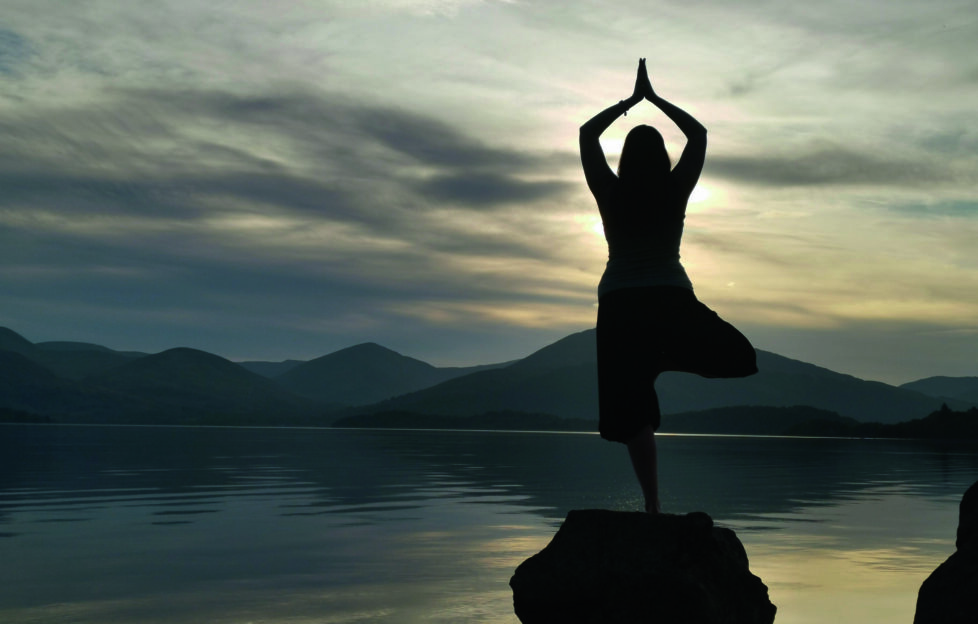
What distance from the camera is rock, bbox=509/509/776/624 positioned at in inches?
268

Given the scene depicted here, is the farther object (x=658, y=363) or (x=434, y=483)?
(x=434, y=483)

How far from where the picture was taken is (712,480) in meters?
38.6

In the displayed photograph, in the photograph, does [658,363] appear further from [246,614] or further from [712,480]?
[712,480]

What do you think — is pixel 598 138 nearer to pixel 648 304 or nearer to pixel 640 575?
pixel 648 304

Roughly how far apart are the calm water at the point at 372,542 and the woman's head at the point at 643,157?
20.8 ft

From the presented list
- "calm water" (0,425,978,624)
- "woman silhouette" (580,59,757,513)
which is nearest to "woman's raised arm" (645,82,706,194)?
"woman silhouette" (580,59,757,513)

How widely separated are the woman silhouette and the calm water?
519 centimetres

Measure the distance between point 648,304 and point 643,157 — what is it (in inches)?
45.6

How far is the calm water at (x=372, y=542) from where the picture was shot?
1222 centimetres

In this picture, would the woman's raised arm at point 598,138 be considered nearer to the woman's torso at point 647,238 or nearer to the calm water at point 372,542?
the woman's torso at point 647,238

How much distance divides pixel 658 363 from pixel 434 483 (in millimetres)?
29681

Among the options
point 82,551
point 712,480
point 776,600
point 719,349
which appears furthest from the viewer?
point 712,480

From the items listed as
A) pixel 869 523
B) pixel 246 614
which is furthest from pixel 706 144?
pixel 869 523

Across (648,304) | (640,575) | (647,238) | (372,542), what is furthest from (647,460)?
(372,542)
